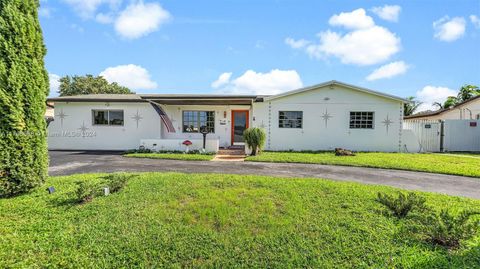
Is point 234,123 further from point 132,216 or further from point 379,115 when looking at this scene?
point 132,216

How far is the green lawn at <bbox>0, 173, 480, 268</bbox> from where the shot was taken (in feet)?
9.44

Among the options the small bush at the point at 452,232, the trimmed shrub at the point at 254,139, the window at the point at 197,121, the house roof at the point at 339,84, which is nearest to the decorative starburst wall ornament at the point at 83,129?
the window at the point at 197,121

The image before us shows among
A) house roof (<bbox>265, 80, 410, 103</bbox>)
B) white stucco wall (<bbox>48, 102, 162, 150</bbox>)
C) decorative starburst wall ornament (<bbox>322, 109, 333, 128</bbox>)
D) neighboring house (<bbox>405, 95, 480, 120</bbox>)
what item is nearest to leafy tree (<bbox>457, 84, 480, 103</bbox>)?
neighboring house (<bbox>405, 95, 480, 120</bbox>)

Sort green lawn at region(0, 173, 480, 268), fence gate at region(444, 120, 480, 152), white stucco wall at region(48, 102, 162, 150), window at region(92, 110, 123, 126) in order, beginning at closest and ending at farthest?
green lawn at region(0, 173, 480, 268), white stucco wall at region(48, 102, 162, 150), window at region(92, 110, 123, 126), fence gate at region(444, 120, 480, 152)

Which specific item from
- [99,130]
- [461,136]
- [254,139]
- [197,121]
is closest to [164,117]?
[197,121]

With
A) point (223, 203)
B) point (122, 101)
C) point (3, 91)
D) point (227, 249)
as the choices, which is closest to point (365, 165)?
point (223, 203)

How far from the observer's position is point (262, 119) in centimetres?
1323

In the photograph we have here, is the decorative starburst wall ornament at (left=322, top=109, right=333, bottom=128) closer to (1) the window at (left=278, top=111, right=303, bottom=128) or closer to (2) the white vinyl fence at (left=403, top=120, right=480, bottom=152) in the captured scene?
(1) the window at (left=278, top=111, right=303, bottom=128)

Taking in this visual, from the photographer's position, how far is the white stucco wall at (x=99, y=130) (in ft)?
44.2

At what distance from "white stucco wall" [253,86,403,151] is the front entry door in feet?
3.34

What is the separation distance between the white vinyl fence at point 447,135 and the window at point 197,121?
37.8 feet

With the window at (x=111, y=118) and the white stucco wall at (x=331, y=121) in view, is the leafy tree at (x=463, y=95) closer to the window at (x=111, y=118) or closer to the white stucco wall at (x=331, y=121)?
the white stucco wall at (x=331, y=121)

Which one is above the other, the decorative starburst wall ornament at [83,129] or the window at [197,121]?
the window at [197,121]

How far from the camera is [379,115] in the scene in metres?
12.8
